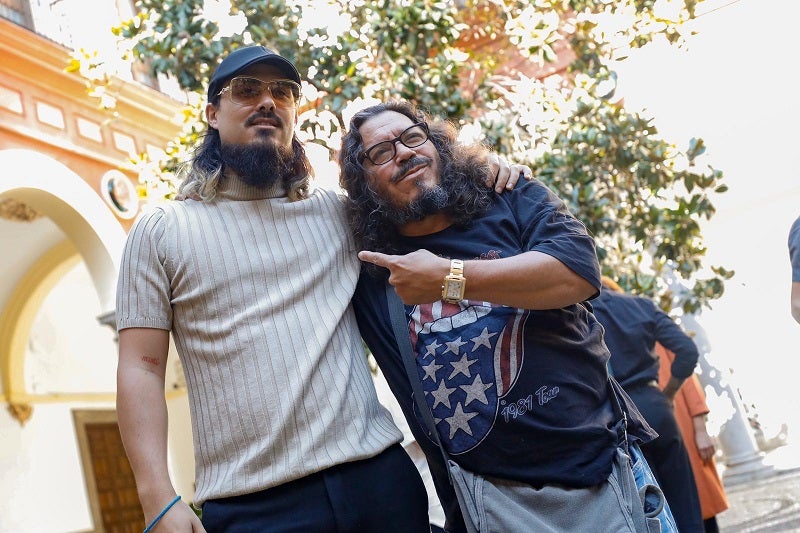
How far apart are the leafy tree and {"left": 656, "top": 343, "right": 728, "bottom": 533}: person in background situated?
1.12m

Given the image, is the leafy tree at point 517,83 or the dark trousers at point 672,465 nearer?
the dark trousers at point 672,465

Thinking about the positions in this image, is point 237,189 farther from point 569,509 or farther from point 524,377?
point 569,509

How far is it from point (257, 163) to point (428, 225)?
497 millimetres

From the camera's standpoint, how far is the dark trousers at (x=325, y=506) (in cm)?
229

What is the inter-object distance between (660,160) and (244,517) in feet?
16.2

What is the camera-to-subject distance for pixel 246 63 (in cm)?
268

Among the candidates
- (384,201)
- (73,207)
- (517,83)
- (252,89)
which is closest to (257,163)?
(252,89)

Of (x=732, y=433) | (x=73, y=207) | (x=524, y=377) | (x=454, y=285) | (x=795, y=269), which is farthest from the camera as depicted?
(x=732, y=433)

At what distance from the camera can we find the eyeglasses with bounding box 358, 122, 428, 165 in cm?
267

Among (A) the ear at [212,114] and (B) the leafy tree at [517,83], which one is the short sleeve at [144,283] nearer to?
(A) the ear at [212,114]

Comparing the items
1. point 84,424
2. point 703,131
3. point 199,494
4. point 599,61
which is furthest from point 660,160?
point 84,424

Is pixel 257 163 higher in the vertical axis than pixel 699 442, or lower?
higher

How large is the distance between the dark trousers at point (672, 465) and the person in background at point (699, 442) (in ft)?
1.74

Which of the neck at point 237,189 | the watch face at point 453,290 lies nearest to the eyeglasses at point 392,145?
the neck at point 237,189
